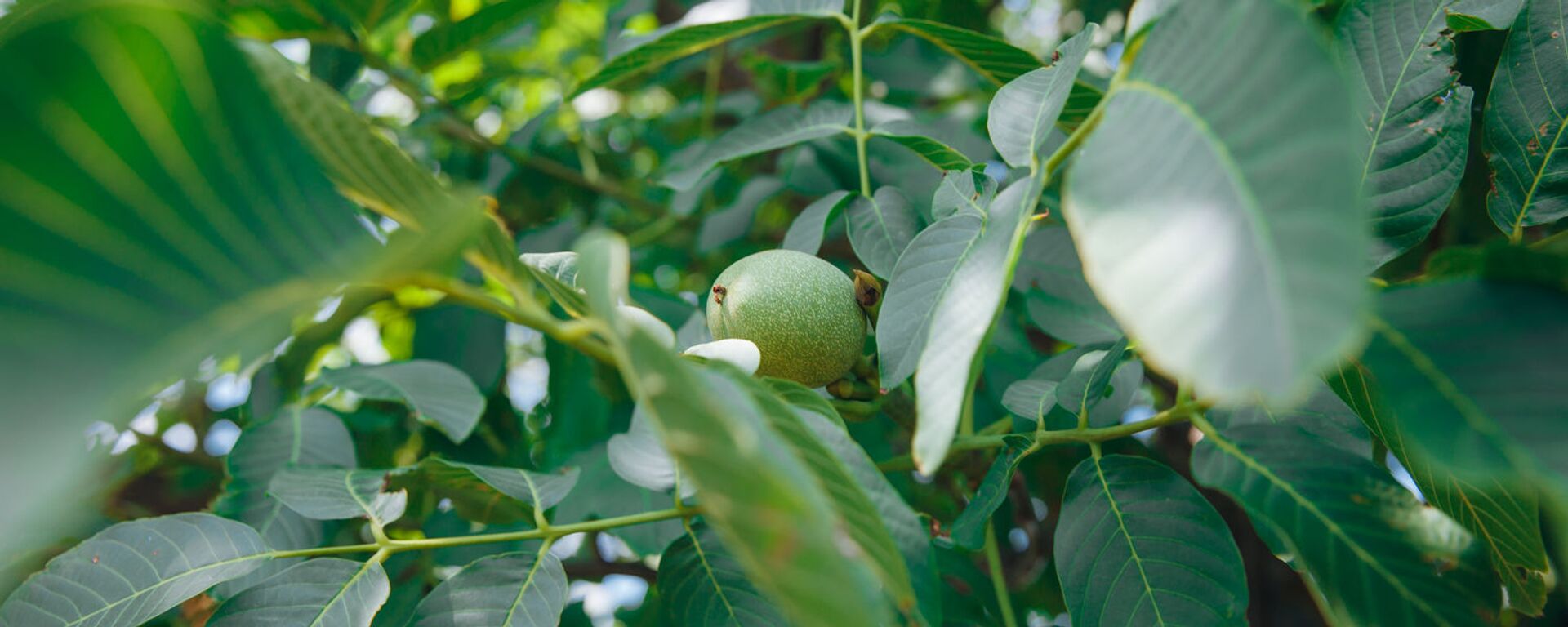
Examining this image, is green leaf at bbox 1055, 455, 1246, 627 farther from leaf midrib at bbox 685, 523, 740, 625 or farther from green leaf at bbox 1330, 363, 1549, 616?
leaf midrib at bbox 685, 523, 740, 625

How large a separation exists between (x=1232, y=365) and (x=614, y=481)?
89 cm

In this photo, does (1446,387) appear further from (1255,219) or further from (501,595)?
(501,595)

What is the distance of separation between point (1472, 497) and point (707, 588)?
602 millimetres

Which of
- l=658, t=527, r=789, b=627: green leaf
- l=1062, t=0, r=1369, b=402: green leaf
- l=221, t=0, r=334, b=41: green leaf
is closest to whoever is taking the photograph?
l=1062, t=0, r=1369, b=402: green leaf

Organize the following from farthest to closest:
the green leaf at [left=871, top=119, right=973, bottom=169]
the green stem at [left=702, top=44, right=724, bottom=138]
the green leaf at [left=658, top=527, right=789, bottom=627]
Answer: the green stem at [left=702, top=44, right=724, bottom=138], the green leaf at [left=871, top=119, right=973, bottom=169], the green leaf at [left=658, top=527, right=789, bottom=627]

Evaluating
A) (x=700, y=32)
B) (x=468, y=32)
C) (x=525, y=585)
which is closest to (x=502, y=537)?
(x=525, y=585)

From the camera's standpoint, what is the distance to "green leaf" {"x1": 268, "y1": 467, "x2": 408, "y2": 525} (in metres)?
0.80

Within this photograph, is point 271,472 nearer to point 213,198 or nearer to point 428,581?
point 428,581

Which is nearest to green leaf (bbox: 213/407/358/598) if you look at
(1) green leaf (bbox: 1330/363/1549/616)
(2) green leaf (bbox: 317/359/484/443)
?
(2) green leaf (bbox: 317/359/484/443)

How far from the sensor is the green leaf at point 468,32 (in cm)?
139

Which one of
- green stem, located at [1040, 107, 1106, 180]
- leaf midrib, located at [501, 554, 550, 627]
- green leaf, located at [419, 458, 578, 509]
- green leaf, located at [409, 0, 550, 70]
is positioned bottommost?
leaf midrib, located at [501, 554, 550, 627]

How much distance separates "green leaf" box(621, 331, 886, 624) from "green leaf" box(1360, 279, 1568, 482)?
0.95 ft

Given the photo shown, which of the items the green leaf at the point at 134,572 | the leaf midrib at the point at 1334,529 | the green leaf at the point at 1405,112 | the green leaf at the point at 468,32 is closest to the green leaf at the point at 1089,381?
the leaf midrib at the point at 1334,529

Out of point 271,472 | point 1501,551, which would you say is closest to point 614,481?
point 271,472
